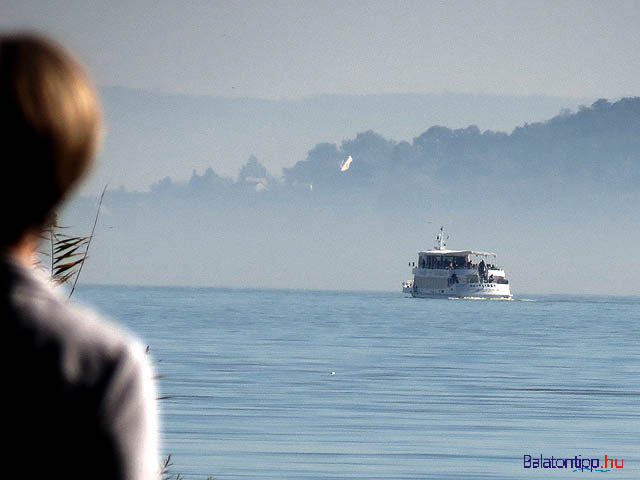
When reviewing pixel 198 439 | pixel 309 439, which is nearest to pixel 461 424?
pixel 309 439

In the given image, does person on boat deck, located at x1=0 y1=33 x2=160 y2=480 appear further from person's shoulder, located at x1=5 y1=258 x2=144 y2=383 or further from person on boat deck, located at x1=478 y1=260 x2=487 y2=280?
person on boat deck, located at x1=478 y1=260 x2=487 y2=280

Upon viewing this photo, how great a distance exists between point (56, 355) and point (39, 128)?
0.81 ft

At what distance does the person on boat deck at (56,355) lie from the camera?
1.41 meters

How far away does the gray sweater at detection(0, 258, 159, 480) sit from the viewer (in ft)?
4.63

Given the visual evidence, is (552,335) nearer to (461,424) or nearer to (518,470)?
(461,424)

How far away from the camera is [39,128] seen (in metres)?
1.41

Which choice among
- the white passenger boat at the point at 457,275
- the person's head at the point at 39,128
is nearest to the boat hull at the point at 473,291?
the white passenger boat at the point at 457,275

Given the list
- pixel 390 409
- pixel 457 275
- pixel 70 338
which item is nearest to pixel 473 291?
pixel 457 275

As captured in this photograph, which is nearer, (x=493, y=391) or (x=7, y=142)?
(x=7, y=142)

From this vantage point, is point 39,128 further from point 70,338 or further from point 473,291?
point 473,291

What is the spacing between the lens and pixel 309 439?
19.4 m

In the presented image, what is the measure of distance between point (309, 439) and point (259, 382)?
1155 centimetres

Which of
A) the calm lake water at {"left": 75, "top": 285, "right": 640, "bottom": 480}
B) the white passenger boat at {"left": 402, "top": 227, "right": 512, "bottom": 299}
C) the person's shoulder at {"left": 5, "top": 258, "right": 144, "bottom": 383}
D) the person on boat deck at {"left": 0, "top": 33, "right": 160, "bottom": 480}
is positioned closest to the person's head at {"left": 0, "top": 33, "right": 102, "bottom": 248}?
the person on boat deck at {"left": 0, "top": 33, "right": 160, "bottom": 480}

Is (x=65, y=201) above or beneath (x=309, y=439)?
above
